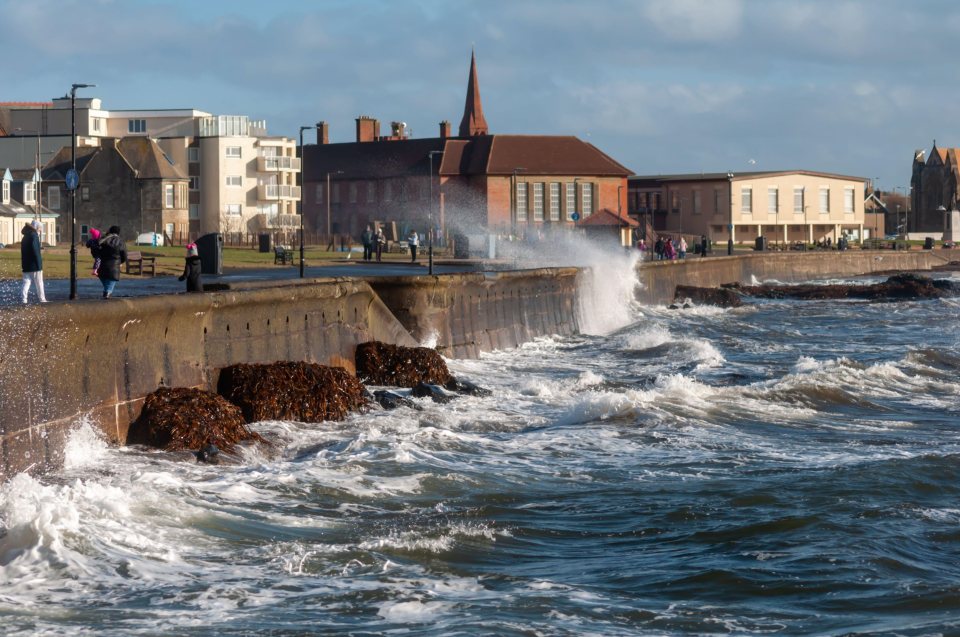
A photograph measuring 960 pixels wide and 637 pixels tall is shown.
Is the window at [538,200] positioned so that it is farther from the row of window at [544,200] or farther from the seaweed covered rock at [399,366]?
the seaweed covered rock at [399,366]

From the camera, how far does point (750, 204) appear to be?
109625 mm

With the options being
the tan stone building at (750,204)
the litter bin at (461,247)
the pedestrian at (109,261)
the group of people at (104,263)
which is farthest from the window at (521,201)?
the pedestrian at (109,261)

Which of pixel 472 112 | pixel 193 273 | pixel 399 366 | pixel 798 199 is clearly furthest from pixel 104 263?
pixel 472 112

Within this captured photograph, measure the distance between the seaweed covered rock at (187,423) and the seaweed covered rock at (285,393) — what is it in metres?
1.29

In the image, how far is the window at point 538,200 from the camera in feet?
320

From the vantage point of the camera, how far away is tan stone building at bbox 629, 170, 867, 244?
355 feet

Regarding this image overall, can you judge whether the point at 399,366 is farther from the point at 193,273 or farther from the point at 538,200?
the point at 538,200

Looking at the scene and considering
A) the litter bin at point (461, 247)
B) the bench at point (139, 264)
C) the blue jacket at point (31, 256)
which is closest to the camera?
the blue jacket at point (31, 256)

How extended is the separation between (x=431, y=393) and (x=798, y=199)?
99.8 metres

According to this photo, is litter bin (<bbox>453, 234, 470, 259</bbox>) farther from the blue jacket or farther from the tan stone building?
the tan stone building

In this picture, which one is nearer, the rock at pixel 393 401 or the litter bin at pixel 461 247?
the rock at pixel 393 401

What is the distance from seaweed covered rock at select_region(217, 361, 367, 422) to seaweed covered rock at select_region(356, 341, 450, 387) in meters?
2.34

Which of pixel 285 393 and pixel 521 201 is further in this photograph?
pixel 521 201

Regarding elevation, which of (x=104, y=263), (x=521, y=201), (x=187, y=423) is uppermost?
(x=521, y=201)
